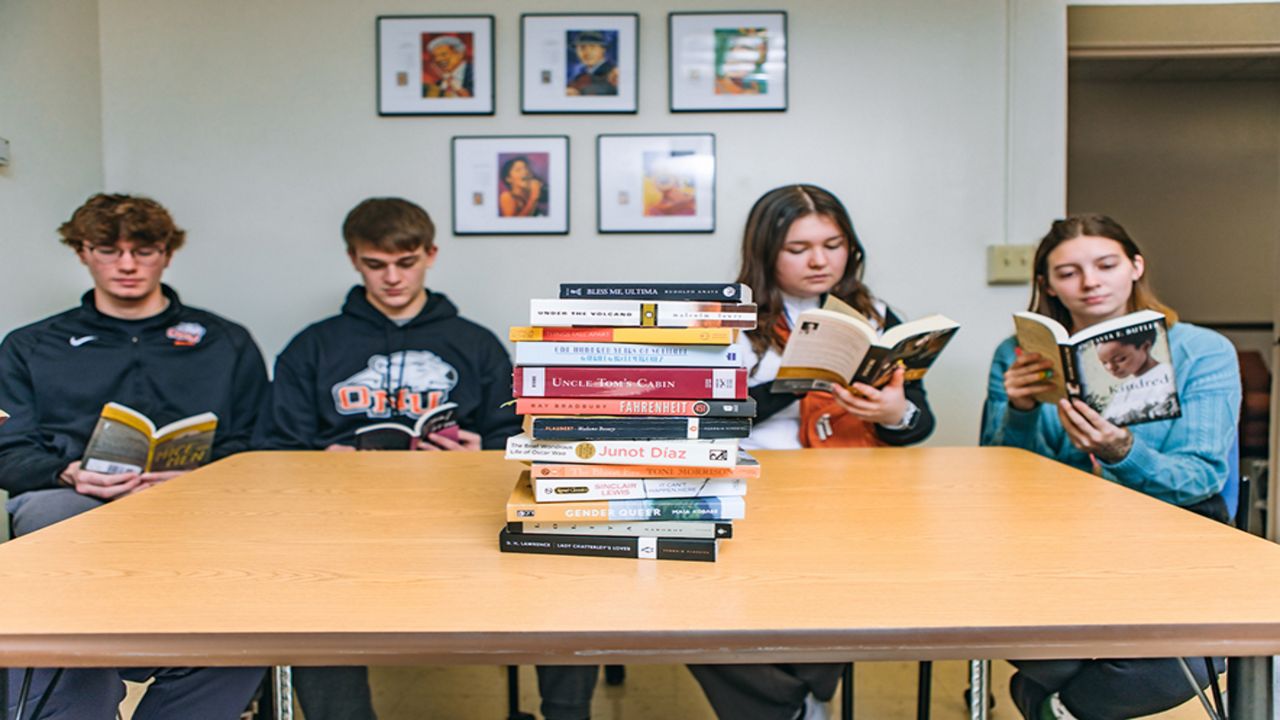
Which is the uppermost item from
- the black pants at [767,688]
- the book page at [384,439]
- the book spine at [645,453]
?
the book spine at [645,453]

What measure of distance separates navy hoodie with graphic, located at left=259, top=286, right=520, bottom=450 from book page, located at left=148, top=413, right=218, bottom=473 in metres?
0.28

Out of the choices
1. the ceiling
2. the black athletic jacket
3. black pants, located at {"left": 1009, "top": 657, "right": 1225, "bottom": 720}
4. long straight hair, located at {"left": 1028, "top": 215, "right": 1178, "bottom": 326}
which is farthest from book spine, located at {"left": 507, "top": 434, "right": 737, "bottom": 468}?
the ceiling

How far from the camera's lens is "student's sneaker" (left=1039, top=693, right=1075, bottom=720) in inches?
48.4

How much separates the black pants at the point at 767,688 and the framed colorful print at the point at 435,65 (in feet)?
6.17

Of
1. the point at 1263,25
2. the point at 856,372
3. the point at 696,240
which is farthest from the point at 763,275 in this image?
the point at 1263,25

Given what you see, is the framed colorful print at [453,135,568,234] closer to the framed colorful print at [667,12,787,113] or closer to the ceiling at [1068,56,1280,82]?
the framed colorful print at [667,12,787,113]

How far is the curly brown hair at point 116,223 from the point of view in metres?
1.86

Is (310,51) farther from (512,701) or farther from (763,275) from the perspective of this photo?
(512,701)

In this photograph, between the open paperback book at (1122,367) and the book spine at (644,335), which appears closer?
the book spine at (644,335)

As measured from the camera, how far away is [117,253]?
190cm

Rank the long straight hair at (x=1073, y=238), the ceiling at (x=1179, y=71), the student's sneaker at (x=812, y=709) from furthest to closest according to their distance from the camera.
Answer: the ceiling at (x=1179, y=71), the long straight hair at (x=1073, y=238), the student's sneaker at (x=812, y=709)

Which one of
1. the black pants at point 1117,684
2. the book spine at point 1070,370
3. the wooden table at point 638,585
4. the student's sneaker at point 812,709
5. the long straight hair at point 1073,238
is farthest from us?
the long straight hair at point 1073,238

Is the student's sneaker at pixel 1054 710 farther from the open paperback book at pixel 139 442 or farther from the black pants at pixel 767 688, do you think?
the open paperback book at pixel 139 442

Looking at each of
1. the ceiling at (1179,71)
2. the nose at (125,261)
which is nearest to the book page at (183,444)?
the nose at (125,261)
